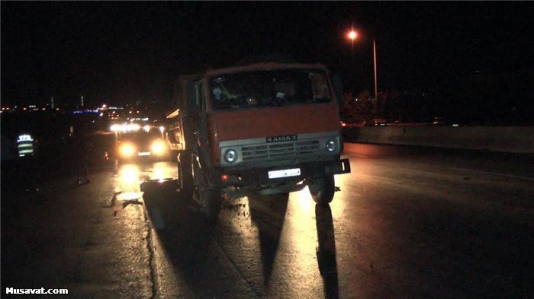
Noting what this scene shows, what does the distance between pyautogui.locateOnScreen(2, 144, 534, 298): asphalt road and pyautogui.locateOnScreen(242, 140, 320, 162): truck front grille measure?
111cm

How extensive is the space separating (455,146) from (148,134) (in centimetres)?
1277

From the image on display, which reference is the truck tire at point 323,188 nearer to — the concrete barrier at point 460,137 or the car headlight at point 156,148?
the concrete barrier at point 460,137

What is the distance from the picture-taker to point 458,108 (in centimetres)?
6456

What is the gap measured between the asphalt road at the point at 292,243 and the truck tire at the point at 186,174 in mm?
305

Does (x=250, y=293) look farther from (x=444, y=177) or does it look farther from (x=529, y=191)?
(x=444, y=177)

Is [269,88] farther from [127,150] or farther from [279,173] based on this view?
[127,150]

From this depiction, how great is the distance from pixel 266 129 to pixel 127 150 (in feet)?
71.4

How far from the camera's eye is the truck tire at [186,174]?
48.5 ft

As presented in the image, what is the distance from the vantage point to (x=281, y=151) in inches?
458

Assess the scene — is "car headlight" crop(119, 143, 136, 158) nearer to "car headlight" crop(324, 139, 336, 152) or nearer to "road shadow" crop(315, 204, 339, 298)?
"road shadow" crop(315, 204, 339, 298)

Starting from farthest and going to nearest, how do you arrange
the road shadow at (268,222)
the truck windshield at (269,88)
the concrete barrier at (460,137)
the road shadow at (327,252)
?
the concrete barrier at (460,137)
the truck windshield at (269,88)
the road shadow at (268,222)
the road shadow at (327,252)

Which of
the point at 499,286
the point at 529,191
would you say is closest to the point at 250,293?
the point at 499,286

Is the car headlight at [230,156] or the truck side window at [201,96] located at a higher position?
the truck side window at [201,96]

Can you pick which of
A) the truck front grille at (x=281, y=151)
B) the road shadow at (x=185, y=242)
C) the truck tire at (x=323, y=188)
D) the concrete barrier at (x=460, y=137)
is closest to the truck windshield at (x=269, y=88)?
the truck front grille at (x=281, y=151)
